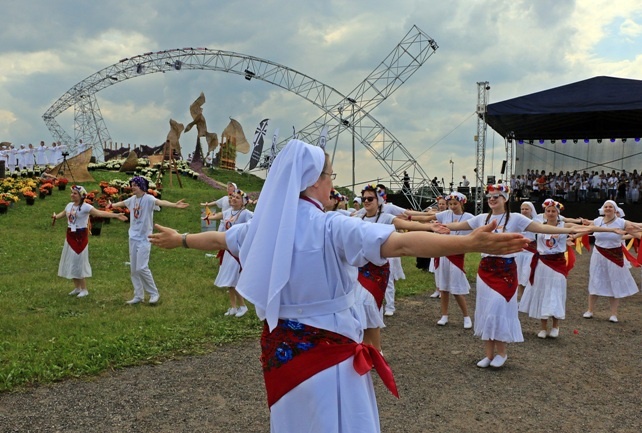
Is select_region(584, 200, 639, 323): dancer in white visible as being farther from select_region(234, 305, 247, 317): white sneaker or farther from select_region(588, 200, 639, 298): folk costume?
select_region(234, 305, 247, 317): white sneaker

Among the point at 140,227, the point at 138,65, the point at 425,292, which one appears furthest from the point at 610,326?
the point at 138,65

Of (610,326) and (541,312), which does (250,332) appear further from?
(610,326)

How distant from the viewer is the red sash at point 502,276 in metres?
6.44

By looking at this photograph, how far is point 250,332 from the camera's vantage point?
781 centimetres

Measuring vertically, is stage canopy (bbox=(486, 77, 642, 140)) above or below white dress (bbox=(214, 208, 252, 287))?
above

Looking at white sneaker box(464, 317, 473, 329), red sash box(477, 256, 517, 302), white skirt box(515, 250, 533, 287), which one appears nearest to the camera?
red sash box(477, 256, 517, 302)

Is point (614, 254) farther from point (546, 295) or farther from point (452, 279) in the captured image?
point (452, 279)

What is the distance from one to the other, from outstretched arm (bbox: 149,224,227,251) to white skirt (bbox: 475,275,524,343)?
13.1 ft

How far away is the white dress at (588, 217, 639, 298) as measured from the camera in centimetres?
962

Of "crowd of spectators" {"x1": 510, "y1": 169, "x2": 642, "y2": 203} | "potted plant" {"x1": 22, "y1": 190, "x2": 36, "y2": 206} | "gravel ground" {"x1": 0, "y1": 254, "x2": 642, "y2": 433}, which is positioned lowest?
"gravel ground" {"x1": 0, "y1": 254, "x2": 642, "y2": 433}

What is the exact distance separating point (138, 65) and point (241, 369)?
3211 cm

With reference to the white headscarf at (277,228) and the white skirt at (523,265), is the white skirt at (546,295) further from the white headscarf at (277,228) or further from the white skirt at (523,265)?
the white headscarf at (277,228)

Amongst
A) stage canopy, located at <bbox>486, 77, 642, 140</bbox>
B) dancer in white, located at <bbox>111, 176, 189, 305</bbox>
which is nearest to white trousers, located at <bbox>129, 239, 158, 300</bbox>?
dancer in white, located at <bbox>111, 176, 189, 305</bbox>

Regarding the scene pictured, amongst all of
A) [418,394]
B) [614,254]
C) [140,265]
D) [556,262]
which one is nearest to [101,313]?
[140,265]
